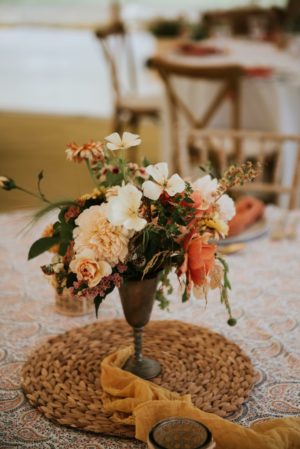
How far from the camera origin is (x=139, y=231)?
1.00 metres

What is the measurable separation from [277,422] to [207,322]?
0.45m

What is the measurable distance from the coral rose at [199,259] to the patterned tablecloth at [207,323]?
237mm

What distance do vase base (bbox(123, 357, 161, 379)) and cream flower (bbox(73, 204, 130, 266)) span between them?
26cm

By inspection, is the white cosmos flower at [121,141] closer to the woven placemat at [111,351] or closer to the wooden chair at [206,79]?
the woven placemat at [111,351]

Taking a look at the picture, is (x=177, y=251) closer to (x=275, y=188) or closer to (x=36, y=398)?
(x=36, y=398)

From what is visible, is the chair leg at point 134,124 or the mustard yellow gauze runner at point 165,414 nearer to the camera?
the mustard yellow gauze runner at point 165,414

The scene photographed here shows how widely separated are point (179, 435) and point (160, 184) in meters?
0.37

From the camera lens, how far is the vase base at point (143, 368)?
1150mm

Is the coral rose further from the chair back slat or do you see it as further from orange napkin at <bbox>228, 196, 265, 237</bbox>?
the chair back slat

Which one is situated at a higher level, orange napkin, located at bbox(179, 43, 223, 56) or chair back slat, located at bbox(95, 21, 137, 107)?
orange napkin, located at bbox(179, 43, 223, 56)

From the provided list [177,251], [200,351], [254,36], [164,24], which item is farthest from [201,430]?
[164,24]

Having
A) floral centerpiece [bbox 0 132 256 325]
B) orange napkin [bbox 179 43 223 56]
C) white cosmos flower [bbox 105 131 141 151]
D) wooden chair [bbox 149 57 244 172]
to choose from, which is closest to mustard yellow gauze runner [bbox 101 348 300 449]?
floral centerpiece [bbox 0 132 256 325]

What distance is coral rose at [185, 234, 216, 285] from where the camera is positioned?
0.99 meters

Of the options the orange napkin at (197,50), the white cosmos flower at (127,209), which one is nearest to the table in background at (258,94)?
the orange napkin at (197,50)
